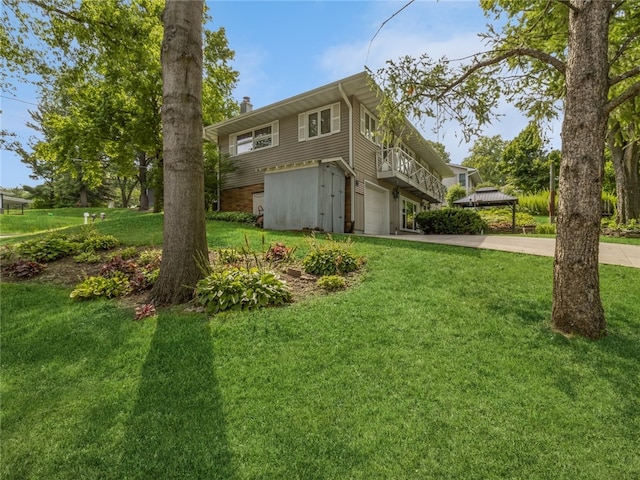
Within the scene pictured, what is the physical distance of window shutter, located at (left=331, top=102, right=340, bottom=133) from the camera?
493 inches

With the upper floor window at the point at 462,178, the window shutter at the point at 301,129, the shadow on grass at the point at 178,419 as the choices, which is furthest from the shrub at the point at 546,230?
the upper floor window at the point at 462,178

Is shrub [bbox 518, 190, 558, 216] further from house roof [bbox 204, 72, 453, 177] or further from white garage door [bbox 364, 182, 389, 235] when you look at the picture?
white garage door [bbox 364, 182, 389, 235]

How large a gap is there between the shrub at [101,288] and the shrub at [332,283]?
306 cm

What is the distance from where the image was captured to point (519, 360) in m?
3.03

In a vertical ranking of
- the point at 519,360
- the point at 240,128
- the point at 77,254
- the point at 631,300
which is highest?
the point at 240,128

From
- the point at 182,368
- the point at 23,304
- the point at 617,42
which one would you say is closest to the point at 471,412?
the point at 182,368

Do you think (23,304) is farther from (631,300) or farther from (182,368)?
(631,300)

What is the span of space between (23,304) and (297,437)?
4.93m

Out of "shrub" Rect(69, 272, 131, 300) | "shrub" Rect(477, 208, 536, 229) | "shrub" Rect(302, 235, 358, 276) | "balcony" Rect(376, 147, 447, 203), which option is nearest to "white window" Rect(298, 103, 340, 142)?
"balcony" Rect(376, 147, 447, 203)

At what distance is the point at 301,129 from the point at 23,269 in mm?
10658

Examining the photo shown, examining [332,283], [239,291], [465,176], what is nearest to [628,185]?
[332,283]

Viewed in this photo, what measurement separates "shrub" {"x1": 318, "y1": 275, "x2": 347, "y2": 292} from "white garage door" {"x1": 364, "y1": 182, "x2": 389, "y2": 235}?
8.34 meters

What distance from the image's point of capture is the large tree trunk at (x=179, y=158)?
176 inches

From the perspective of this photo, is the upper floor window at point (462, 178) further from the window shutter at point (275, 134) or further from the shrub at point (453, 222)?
the window shutter at point (275, 134)
